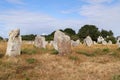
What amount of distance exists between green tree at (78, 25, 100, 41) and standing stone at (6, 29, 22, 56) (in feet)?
249

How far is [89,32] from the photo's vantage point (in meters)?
101

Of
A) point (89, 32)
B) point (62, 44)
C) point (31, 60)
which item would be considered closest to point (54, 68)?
point (31, 60)

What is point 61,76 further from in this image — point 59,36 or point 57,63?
point 59,36

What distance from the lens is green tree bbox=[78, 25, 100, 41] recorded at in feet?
332

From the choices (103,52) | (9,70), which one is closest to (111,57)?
(103,52)

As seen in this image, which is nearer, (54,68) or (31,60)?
(54,68)

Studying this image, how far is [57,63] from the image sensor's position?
22109 millimetres

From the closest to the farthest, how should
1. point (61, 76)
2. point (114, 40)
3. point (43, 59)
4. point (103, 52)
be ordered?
1. point (61, 76)
2. point (43, 59)
3. point (103, 52)
4. point (114, 40)

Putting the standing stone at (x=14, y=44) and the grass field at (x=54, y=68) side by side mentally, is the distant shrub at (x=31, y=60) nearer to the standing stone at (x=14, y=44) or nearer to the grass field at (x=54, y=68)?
the grass field at (x=54, y=68)

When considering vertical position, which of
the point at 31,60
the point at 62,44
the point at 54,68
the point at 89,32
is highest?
the point at 89,32

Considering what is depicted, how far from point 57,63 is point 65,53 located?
3833 mm

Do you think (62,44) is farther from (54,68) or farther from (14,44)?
(54,68)

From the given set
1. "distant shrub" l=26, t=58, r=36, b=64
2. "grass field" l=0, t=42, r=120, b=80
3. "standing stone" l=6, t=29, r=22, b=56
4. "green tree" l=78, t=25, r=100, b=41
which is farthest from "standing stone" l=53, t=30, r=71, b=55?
"green tree" l=78, t=25, r=100, b=41

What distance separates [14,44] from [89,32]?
255ft
